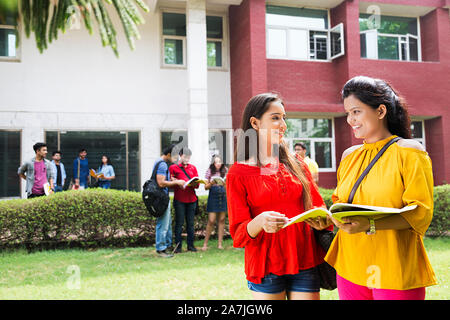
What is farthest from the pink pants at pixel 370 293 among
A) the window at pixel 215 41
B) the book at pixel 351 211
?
the window at pixel 215 41

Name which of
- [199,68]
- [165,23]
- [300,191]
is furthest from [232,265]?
[165,23]

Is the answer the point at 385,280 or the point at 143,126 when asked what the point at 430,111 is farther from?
the point at 385,280

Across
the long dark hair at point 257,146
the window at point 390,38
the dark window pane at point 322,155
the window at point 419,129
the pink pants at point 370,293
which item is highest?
the window at point 390,38

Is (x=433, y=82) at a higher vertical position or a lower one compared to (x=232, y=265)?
higher

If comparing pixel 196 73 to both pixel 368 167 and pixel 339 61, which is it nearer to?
pixel 339 61

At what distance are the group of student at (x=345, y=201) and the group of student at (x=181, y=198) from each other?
4.30 meters

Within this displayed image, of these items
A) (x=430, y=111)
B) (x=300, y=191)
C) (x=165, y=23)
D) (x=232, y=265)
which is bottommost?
(x=232, y=265)

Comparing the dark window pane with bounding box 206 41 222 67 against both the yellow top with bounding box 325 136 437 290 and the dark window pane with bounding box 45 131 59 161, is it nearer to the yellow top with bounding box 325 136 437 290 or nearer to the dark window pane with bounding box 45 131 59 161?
the dark window pane with bounding box 45 131 59 161

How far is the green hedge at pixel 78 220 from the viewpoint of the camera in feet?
23.1

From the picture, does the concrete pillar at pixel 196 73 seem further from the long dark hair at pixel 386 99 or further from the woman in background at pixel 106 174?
the long dark hair at pixel 386 99

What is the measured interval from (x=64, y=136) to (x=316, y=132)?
8.16 meters

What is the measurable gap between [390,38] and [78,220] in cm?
1186
